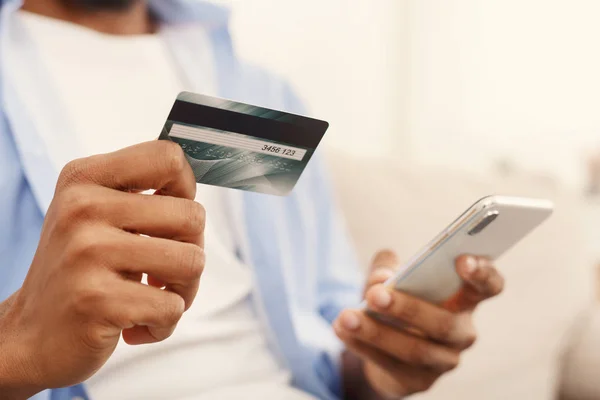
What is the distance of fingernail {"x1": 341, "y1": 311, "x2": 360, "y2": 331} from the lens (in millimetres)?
550

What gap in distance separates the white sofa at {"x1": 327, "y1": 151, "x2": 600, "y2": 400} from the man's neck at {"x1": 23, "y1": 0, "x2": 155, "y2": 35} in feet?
1.19

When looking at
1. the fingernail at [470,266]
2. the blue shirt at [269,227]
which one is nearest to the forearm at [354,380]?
the blue shirt at [269,227]

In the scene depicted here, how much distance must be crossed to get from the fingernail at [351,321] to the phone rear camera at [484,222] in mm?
141

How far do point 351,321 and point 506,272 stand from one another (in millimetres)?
424

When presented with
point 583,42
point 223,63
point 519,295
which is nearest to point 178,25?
point 223,63

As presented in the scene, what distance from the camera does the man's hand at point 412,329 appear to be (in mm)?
523

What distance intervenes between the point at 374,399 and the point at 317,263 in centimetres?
20

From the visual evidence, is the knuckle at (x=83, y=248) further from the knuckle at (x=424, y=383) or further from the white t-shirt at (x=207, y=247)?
the knuckle at (x=424, y=383)

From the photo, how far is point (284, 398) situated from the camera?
0.61m

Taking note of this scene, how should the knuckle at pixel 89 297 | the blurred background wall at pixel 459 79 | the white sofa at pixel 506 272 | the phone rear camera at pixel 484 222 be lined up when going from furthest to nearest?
the blurred background wall at pixel 459 79
the white sofa at pixel 506 272
the phone rear camera at pixel 484 222
the knuckle at pixel 89 297

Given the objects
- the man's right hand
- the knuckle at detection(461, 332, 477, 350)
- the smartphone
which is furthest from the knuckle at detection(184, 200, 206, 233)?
the knuckle at detection(461, 332, 477, 350)

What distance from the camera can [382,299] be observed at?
1.69ft

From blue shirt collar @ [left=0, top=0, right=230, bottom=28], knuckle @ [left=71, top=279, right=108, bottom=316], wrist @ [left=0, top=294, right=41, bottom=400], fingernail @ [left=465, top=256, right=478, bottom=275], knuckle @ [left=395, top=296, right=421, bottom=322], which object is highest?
blue shirt collar @ [left=0, top=0, right=230, bottom=28]

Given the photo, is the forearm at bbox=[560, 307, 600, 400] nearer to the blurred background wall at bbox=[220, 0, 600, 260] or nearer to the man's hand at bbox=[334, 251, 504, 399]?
the man's hand at bbox=[334, 251, 504, 399]
